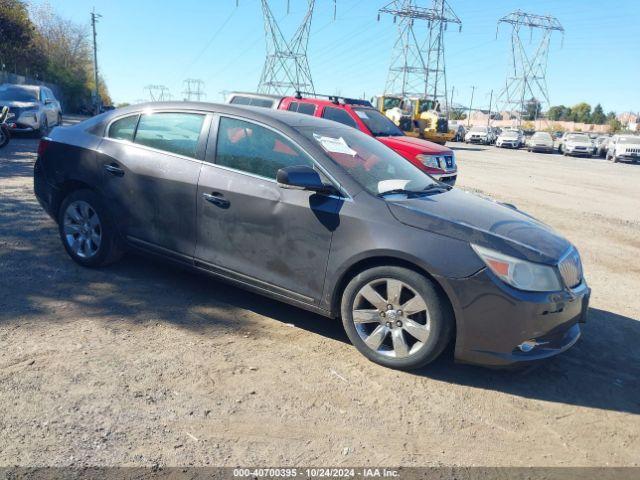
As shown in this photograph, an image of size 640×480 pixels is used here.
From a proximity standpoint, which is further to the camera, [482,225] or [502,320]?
[482,225]

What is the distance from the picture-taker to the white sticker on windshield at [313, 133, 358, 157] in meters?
4.14

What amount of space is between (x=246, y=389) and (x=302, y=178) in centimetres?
146

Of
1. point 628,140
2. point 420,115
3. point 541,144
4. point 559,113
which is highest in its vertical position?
point 559,113

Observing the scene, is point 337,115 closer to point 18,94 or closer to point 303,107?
point 303,107

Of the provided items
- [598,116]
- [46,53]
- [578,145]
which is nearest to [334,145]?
[578,145]

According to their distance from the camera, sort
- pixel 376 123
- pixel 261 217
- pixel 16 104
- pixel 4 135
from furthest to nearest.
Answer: pixel 16 104 < pixel 4 135 < pixel 376 123 < pixel 261 217

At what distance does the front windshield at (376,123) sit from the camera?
11.2m

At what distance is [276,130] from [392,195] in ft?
3.50

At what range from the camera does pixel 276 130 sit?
418 cm

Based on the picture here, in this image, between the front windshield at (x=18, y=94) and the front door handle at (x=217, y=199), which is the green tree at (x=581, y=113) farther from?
the front door handle at (x=217, y=199)

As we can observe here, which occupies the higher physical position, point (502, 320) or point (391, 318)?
point (502, 320)

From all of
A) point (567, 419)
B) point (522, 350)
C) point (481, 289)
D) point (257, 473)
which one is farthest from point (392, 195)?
point (257, 473)

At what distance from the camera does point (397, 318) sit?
357cm

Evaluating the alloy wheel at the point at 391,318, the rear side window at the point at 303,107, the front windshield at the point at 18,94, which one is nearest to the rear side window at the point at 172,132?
the alloy wheel at the point at 391,318
